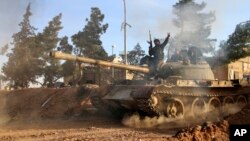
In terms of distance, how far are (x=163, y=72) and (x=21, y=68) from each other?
73.4 feet

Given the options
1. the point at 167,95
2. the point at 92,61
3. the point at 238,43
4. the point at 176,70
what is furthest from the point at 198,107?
the point at 238,43

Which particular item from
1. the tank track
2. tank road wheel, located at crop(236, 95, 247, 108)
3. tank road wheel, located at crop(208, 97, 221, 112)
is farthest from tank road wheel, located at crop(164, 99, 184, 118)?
tank road wheel, located at crop(236, 95, 247, 108)

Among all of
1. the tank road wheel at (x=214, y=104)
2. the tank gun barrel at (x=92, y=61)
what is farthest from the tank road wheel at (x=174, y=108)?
the tank gun barrel at (x=92, y=61)

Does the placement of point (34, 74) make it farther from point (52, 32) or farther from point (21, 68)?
point (52, 32)

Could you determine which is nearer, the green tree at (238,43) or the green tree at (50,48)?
the green tree at (238,43)

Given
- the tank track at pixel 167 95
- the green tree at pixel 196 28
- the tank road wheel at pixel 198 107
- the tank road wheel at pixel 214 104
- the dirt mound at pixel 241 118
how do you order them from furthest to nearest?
the green tree at pixel 196 28, the tank road wheel at pixel 214 104, the tank road wheel at pixel 198 107, the tank track at pixel 167 95, the dirt mound at pixel 241 118

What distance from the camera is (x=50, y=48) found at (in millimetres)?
38312

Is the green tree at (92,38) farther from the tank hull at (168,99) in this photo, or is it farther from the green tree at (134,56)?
the tank hull at (168,99)

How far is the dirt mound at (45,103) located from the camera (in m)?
20.3

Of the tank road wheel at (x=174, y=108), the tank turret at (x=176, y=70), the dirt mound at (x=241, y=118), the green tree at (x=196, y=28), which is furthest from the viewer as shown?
the green tree at (x=196, y=28)

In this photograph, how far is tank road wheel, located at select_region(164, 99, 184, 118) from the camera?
13820 millimetres

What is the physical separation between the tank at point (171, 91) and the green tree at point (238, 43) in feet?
37.3

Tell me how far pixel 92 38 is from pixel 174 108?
25.4 meters

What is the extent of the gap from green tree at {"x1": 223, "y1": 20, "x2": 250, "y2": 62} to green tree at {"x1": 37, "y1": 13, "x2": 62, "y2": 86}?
15.8 metres
